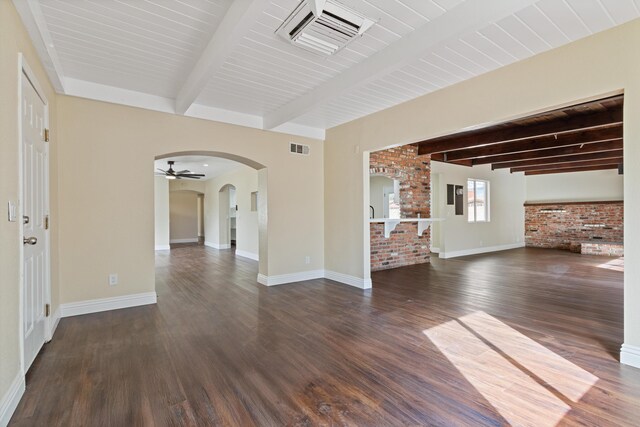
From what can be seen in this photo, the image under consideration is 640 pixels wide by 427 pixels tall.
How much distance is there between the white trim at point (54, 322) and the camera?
276 centimetres

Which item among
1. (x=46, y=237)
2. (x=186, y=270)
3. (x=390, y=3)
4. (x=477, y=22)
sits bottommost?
(x=186, y=270)

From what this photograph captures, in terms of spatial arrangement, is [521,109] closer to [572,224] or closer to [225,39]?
[225,39]

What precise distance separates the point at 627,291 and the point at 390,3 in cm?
275

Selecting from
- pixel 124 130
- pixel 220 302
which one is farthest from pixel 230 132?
pixel 220 302

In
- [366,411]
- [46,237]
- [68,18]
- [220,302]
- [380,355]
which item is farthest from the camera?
[220,302]

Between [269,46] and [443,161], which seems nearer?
[269,46]

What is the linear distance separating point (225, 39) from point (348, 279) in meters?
3.69

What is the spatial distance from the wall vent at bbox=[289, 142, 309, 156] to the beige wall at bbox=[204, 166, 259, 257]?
112 inches

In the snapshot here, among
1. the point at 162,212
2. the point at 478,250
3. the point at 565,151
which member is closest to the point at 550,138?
the point at 565,151

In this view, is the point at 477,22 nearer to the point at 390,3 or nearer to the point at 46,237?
the point at 390,3

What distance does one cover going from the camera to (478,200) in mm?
9062

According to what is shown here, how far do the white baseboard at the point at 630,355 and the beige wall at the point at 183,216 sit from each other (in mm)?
12801

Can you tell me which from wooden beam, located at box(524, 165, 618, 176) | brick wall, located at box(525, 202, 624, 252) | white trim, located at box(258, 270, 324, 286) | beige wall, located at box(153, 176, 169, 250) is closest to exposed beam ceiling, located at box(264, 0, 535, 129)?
white trim, located at box(258, 270, 324, 286)

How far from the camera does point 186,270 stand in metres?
6.17
